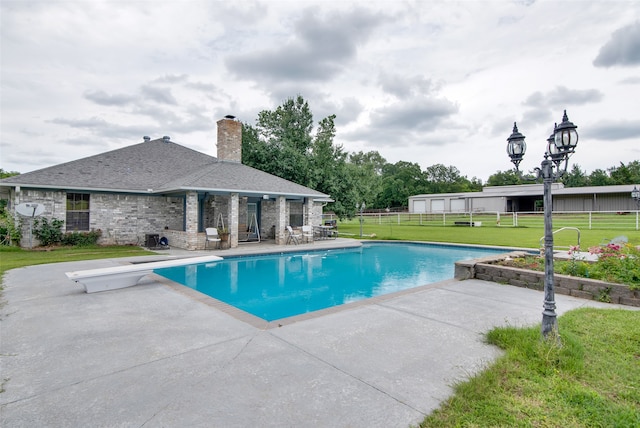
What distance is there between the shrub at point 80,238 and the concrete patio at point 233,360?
26.8ft

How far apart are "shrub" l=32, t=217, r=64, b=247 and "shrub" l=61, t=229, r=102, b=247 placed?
21 cm

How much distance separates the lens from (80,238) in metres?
12.5

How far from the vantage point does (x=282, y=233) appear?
15.0m

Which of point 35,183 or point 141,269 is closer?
point 141,269

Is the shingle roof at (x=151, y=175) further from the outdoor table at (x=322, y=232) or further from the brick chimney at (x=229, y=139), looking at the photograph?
the outdoor table at (x=322, y=232)

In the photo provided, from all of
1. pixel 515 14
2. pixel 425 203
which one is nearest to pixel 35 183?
pixel 515 14

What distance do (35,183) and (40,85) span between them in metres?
4.24

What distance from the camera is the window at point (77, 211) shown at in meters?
12.6

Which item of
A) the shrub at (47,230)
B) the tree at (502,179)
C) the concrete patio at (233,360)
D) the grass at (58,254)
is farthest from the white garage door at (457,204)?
the shrub at (47,230)

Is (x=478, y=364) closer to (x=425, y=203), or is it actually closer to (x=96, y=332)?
(x=96, y=332)

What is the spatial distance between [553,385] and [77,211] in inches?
599

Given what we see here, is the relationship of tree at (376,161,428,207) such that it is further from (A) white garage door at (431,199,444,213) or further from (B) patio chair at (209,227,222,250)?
(B) patio chair at (209,227,222,250)

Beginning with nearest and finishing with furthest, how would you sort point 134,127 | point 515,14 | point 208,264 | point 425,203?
point 515,14, point 208,264, point 134,127, point 425,203

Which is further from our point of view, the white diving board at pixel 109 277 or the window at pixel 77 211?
the window at pixel 77 211
